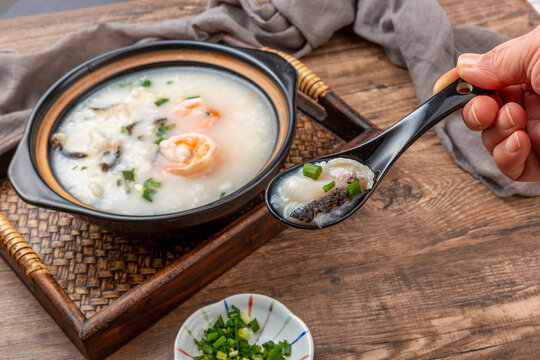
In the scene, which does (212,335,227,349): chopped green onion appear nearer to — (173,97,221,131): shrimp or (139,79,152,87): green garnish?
(173,97,221,131): shrimp

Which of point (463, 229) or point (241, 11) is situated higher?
point (241, 11)

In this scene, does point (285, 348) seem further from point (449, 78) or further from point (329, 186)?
point (449, 78)

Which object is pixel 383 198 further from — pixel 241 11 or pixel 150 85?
pixel 241 11

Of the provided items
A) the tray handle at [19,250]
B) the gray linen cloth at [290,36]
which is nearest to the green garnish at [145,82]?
the gray linen cloth at [290,36]

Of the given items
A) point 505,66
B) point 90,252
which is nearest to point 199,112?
point 90,252

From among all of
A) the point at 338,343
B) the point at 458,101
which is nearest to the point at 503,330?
the point at 338,343

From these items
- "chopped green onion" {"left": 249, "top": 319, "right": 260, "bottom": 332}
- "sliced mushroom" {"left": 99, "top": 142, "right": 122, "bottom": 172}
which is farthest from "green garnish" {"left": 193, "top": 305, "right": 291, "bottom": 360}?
"sliced mushroom" {"left": 99, "top": 142, "right": 122, "bottom": 172}
